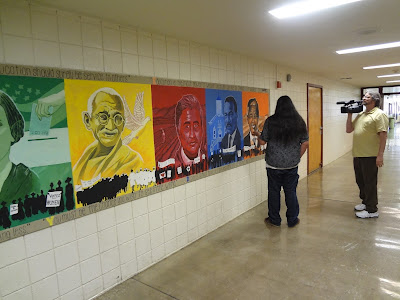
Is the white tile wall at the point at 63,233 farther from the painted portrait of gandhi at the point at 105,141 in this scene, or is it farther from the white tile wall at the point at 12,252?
the painted portrait of gandhi at the point at 105,141

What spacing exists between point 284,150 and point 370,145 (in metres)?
1.16

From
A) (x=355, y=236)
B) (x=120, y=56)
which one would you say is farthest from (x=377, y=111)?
(x=120, y=56)

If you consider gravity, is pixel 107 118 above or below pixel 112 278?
above

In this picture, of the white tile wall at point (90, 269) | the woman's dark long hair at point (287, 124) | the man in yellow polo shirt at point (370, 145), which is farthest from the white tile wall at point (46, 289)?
the man in yellow polo shirt at point (370, 145)

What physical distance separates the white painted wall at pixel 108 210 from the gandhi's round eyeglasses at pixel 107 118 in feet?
1.29

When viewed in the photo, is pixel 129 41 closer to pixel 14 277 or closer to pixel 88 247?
pixel 88 247

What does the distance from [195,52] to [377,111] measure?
2.42 metres

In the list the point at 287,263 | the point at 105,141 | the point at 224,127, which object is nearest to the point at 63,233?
the point at 105,141

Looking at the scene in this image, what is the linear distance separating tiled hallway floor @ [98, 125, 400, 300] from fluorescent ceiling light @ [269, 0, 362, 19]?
2336 mm

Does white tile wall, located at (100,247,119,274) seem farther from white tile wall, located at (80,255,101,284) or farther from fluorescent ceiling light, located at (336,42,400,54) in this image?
fluorescent ceiling light, located at (336,42,400,54)

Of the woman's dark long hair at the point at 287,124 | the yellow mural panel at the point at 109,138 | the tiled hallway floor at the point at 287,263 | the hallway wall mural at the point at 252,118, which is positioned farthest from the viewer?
the hallway wall mural at the point at 252,118

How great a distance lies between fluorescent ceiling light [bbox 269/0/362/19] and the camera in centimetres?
224

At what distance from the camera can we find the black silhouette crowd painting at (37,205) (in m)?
1.84

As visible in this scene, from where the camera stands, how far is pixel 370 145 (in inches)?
141
